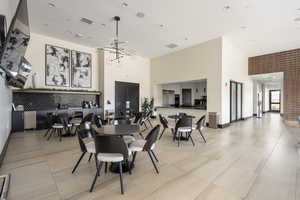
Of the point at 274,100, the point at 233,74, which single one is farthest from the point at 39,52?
the point at 274,100

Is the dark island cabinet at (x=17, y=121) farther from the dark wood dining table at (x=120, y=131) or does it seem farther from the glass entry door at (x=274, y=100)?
the glass entry door at (x=274, y=100)

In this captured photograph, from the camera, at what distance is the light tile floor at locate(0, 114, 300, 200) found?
2059 mm

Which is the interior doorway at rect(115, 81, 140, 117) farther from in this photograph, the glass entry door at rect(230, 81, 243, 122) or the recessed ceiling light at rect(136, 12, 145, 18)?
the glass entry door at rect(230, 81, 243, 122)

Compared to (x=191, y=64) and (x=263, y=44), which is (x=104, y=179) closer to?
(x=191, y=64)

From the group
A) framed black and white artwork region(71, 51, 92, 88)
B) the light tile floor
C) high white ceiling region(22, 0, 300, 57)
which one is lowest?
the light tile floor

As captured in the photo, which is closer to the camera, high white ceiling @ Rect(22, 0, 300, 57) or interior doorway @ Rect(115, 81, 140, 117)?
high white ceiling @ Rect(22, 0, 300, 57)

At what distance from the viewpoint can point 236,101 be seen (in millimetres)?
8438

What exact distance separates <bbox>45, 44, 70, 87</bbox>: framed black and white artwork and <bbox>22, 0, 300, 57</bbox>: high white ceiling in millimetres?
668

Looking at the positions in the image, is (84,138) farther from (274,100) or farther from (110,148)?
(274,100)

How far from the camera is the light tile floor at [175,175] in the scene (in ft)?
6.75

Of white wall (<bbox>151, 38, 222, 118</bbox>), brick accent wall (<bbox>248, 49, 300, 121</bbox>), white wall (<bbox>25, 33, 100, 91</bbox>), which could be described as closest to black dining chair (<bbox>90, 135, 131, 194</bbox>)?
white wall (<bbox>151, 38, 222, 118</bbox>)

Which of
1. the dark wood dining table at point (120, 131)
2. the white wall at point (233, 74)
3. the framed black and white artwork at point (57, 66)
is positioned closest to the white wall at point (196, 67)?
the white wall at point (233, 74)

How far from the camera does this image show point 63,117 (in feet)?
16.6

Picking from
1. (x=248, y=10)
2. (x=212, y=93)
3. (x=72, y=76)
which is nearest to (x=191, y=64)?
(x=212, y=93)
